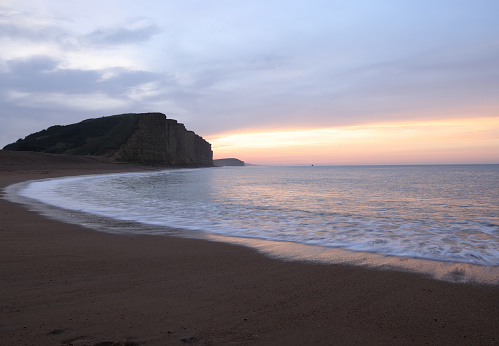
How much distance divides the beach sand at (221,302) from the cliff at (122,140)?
7138 cm

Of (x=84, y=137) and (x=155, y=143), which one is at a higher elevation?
(x=84, y=137)

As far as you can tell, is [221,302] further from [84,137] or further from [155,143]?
[84,137]

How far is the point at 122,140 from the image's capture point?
256 feet

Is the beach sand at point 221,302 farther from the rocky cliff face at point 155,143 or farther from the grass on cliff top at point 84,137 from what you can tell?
the grass on cliff top at point 84,137

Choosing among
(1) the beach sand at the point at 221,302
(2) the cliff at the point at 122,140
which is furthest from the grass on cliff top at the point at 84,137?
(1) the beach sand at the point at 221,302

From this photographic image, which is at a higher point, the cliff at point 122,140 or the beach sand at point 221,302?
the cliff at point 122,140

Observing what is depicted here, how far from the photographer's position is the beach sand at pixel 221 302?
2594mm

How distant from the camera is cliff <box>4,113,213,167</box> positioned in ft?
249

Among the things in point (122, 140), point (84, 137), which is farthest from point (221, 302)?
point (84, 137)

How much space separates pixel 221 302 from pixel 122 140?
80.9 m

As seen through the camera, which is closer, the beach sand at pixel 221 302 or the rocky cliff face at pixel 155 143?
the beach sand at pixel 221 302

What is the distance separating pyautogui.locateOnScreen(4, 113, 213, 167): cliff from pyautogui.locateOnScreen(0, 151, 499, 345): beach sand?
71382mm

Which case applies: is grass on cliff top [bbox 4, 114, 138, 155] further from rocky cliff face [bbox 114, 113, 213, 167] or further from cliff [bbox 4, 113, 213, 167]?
rocky cliff face [bbox 114, 113, 213, 167]

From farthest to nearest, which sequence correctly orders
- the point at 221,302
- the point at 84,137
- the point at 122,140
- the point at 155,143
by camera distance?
the point at 84,137
the point at 155,143
the point at 122,140
the point at 221,302
